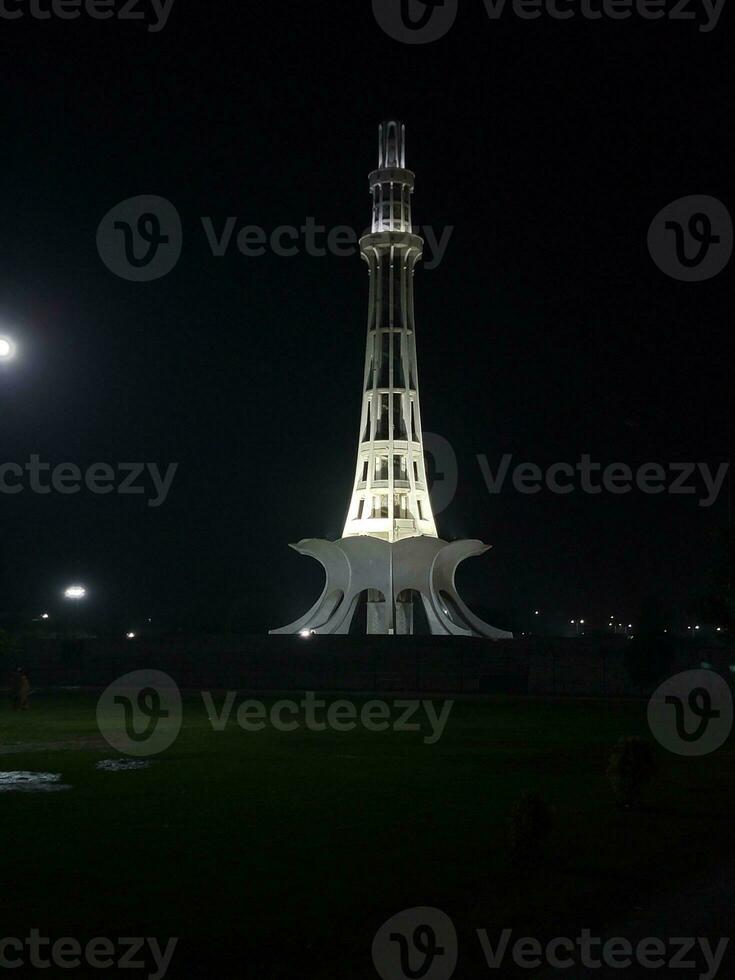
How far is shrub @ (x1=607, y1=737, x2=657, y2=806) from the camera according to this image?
1274cm

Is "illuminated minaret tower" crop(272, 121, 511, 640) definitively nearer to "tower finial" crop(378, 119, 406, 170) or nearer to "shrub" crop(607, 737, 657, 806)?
"tower finial" crop(378, 119, 406, 170)

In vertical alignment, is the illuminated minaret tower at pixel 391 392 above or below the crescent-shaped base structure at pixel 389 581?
above

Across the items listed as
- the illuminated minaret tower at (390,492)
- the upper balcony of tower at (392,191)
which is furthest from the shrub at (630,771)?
the upper balcony of tower at (392,191)

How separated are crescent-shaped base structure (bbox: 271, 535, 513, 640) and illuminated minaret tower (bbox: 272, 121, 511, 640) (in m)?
0.05

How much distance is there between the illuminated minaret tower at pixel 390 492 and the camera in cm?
4669

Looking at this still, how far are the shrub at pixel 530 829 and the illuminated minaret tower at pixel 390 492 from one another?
36.0 meters

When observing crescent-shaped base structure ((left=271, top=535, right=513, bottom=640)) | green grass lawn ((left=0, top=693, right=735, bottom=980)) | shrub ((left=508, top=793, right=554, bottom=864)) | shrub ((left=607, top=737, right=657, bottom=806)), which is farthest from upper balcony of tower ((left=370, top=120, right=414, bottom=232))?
shrub ((left=508, top=793, right=554, bottom=864))

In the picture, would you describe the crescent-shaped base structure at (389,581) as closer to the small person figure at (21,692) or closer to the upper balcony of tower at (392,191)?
the upper balcony of tower at (392,191)

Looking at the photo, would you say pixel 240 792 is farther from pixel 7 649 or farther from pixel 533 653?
pixel 533 653

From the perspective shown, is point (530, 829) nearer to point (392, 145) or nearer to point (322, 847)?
point (322, 847)

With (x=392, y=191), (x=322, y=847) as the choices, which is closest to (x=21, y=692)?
(x=322, y=847)

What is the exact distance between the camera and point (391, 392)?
46.6m

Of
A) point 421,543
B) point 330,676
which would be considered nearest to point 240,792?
A: point 330,676

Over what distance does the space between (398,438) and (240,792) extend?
115 feet
